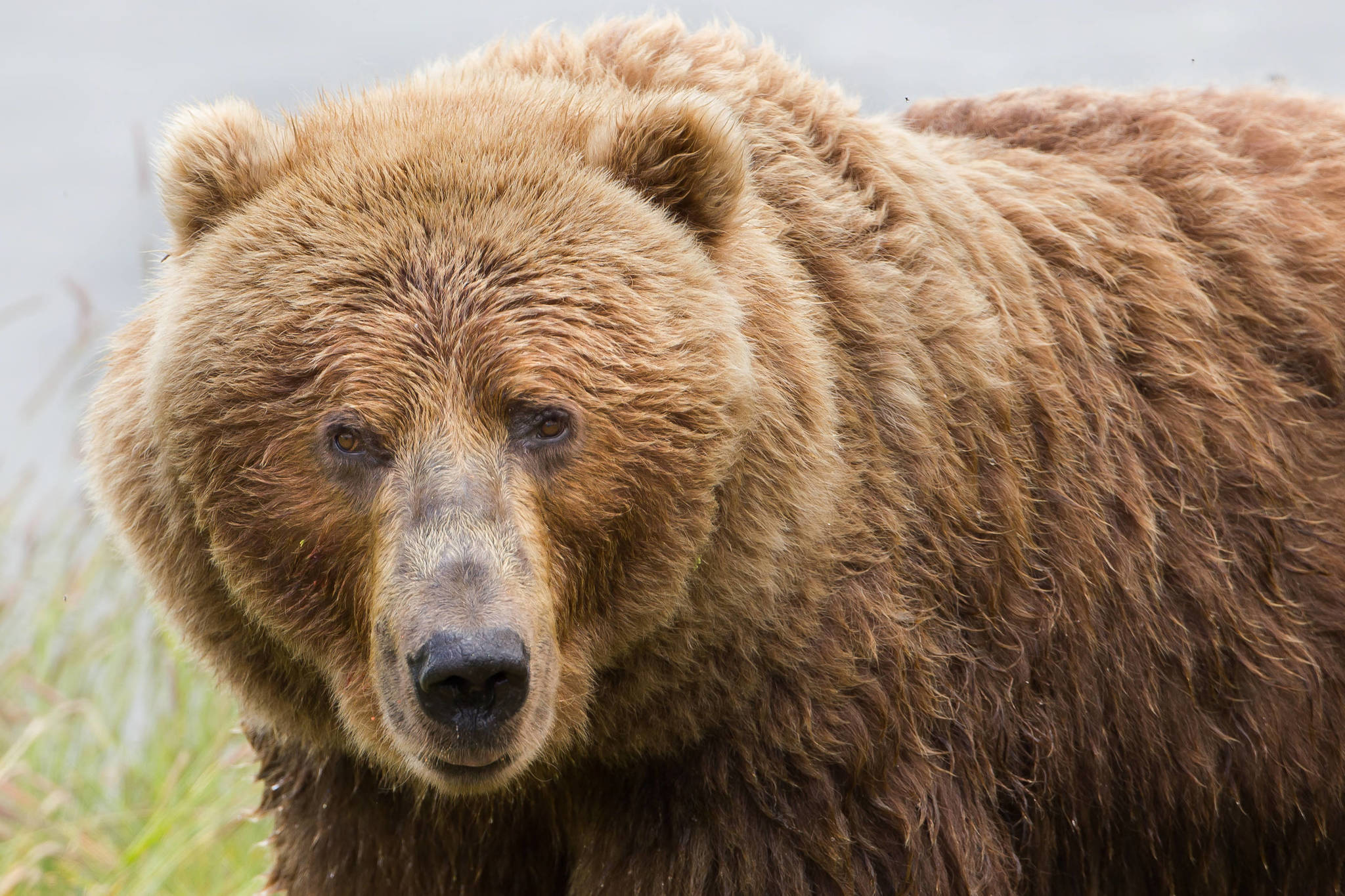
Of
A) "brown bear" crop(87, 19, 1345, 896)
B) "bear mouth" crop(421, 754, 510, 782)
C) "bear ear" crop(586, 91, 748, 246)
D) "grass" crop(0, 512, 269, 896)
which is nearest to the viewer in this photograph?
"bear mouth" crop(421, 754, 510, 782)

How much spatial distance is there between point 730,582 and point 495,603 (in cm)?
70

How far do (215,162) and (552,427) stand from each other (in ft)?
3.45

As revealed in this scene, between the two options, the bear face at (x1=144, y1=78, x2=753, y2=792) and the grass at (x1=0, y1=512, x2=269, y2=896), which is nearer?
the bear face at (x1=144, y1=78, x2=753, y2=792)

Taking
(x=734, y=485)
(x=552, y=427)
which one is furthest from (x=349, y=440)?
(x=734, y=485)

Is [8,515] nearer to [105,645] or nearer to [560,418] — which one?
[105,645]

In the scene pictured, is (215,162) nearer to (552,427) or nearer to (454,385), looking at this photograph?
(454,385)

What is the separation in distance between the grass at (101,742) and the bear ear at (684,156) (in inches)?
121

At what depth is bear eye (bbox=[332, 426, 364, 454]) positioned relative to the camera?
324 cm

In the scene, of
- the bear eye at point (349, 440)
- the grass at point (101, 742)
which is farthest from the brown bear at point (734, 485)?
the grass at point (101, 742)

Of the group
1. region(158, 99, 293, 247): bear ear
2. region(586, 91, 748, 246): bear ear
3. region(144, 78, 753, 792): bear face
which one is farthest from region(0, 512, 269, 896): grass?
region(586, 91, 748, 246): bear ear

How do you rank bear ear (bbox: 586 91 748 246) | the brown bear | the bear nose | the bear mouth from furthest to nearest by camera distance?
bear ear (bbox: 586 91 748 246) < the brown bear < the bear mouth < the bear nose

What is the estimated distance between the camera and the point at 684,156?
3.49 metres

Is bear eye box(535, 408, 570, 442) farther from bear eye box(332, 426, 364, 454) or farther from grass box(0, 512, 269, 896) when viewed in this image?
grass box(0, 512, 269, 896)

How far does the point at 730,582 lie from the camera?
3475 millimetres
